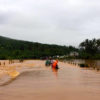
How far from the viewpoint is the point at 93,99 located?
1028cm

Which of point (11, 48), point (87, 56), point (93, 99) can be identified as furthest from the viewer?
point (11, 48)

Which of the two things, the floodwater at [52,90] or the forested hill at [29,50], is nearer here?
the floodwater at [52,90]

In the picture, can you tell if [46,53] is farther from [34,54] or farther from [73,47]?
[73,47]

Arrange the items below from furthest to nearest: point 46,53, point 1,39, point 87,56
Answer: point 1,39 → point 46,53 → point 87,56

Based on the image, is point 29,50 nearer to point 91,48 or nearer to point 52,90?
point 91,48

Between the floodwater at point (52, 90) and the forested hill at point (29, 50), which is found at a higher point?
the forested hill at point (29, 50)

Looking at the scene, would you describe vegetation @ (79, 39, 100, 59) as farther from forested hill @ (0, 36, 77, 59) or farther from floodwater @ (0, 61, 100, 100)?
floodwater @ (0, 61, 100, 100)

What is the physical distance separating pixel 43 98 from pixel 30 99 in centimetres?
64

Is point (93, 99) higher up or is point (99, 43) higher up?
point (99, 43)

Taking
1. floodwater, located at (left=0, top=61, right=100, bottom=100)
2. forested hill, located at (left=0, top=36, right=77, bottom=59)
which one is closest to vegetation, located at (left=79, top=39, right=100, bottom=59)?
forested hill, located at (left=0, top=36, right=77, bottom=59)

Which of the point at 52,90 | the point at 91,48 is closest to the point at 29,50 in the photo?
the point at 91,48

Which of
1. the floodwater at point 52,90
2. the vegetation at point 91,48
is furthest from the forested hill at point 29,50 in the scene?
the floodwater at point 52,90

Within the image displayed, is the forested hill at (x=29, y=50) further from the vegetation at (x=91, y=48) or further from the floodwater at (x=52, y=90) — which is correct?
the floodwater at (x=52, y=90)

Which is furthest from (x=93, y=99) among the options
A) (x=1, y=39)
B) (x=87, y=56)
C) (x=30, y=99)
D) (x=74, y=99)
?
(x=1, y=39)
